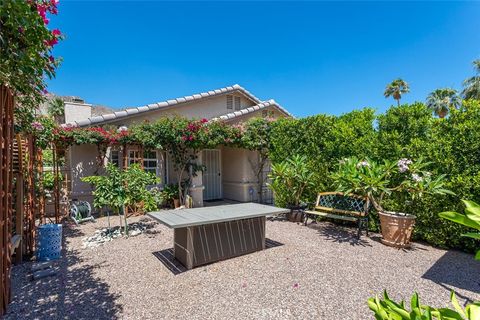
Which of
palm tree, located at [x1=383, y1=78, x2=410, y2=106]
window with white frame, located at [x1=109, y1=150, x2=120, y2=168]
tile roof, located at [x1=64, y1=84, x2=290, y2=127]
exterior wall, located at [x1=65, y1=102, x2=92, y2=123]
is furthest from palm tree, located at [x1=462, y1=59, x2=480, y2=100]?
exterior wall, located at [x1=65, y1=102, x2=92, y2=123]

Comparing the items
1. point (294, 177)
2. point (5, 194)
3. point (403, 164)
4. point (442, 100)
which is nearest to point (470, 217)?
point (5, 194)

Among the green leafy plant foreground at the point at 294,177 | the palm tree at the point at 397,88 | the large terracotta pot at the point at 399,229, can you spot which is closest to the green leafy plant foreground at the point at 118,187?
the green leafy plant foreground at the point at 294,177

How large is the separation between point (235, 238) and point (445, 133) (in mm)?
5347

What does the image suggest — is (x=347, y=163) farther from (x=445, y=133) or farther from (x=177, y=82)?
(x=177, y=82)

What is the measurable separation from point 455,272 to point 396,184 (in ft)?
7.70

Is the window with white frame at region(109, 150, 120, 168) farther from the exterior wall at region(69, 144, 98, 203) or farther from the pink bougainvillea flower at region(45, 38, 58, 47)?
the pink bougainvillea flower at region(45, 38, 58, 47)

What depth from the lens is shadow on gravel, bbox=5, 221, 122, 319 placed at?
10.3 ft

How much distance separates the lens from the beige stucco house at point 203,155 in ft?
29.7

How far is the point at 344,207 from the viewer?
7066 mm

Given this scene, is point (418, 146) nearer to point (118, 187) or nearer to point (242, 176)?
point (242, 176)

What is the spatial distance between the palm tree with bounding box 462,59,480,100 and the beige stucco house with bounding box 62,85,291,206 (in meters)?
15.3

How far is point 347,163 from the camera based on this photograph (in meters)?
6.30

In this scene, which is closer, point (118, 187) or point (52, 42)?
point (52, 42)

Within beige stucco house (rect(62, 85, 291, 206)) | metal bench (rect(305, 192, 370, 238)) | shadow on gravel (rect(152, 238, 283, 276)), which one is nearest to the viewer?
shadow on gravel (rect(152, 238, 283, 276))
